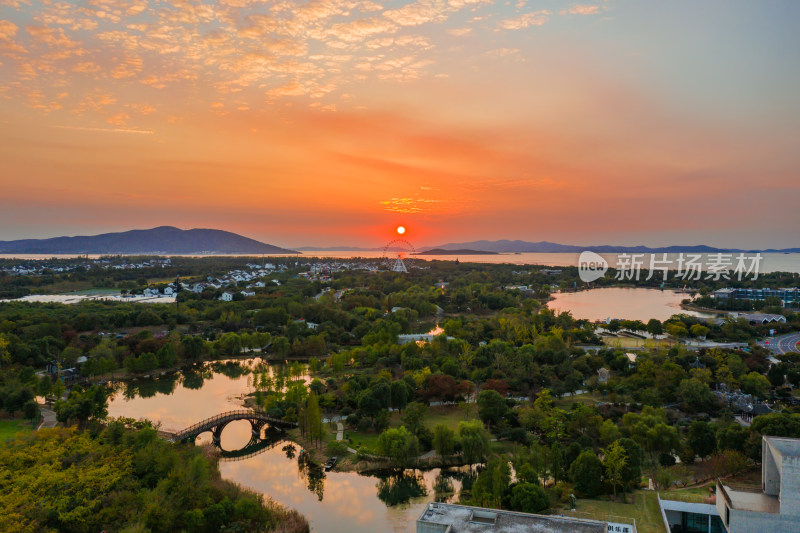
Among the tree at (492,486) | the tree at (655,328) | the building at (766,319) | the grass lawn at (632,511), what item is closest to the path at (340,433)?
the tree at (492,486)

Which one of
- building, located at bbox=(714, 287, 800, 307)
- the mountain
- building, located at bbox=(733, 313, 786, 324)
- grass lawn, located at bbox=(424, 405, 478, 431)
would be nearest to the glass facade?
grass lawn, located at bbox=(424, 405, 478, 431)

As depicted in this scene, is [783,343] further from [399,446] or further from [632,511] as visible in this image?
[399,446]

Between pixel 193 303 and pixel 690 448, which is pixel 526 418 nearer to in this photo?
pixel 690 448

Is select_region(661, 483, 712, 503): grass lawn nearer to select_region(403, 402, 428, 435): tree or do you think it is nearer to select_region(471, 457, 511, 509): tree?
select_region(471, 457, 511, 509): tree

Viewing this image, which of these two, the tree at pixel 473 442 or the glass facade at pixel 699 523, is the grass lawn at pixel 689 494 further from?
the tree at pixel 473 442

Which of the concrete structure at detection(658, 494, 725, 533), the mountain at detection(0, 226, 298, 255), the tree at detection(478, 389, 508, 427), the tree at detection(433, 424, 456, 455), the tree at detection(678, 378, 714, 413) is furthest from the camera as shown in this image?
the mountain at detection(0, 226, 298, 255)

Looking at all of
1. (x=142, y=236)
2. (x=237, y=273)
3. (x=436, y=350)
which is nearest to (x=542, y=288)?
(x=436, y=350)
